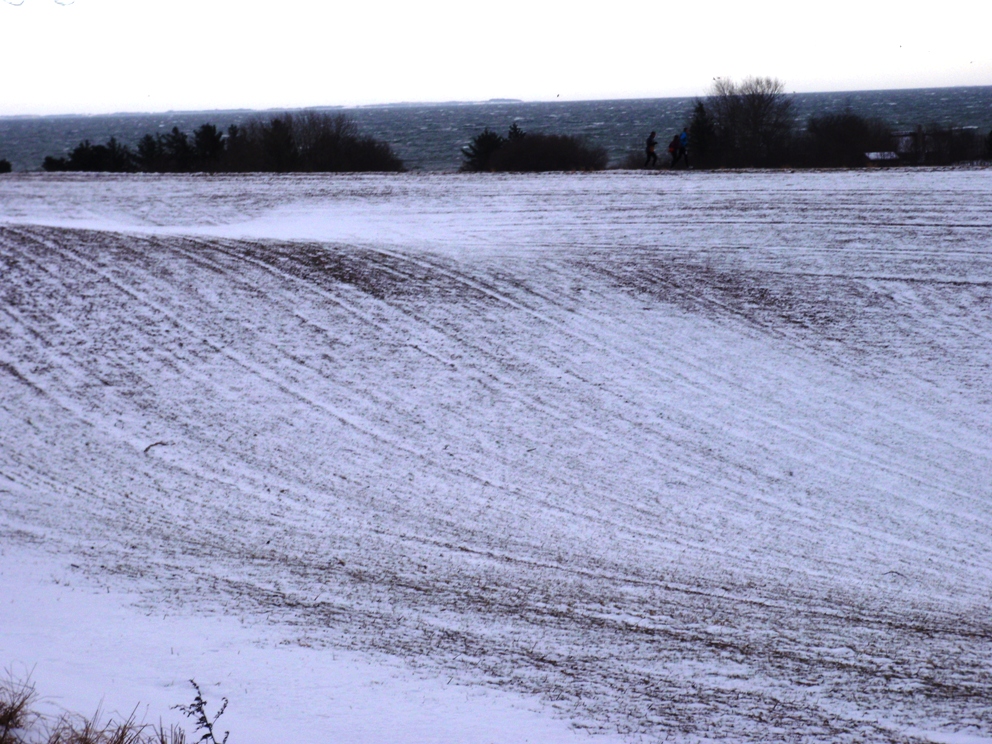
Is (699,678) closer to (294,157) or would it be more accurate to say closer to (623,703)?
(623,703)

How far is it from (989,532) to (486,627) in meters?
6.64

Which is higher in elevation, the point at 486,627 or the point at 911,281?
the point at 911,281

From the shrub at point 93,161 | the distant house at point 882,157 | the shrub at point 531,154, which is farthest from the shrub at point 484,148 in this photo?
the distant house at point 882,157

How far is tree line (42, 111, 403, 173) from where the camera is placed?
37156 mm

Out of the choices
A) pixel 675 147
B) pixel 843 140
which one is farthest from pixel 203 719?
pixel 843 140

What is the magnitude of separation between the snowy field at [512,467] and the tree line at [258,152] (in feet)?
50.1

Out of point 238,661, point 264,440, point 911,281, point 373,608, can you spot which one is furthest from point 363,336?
point 911,281

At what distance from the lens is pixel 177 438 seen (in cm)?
1191

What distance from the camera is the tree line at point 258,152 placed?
37.2 meters

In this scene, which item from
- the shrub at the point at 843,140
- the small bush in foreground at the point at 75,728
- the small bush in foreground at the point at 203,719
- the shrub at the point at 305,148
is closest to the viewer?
the small bush in foreground at the point at 203,719

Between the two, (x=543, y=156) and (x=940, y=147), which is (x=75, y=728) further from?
(x=940, y=147)

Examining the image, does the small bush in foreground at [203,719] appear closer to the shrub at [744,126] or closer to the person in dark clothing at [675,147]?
the person in dark clothing at [675,147]

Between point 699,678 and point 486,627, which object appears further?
point 486,627

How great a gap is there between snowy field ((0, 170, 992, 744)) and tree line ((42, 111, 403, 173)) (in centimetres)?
1526
